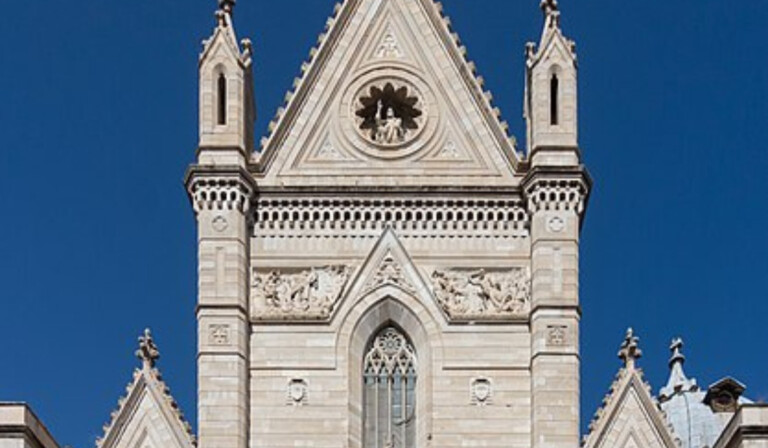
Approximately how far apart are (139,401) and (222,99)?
5637mm

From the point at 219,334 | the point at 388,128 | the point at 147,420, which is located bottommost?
the point at 147,420

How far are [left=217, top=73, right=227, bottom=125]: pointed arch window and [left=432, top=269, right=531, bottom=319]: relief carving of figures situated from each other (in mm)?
4728

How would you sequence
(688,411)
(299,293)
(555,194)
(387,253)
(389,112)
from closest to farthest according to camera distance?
(299,293) < (555,194) < (387,253) < (389,112) < (688,411)

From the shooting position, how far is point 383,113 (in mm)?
40188

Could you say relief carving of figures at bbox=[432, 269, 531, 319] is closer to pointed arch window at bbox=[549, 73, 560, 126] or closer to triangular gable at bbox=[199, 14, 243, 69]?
pointed arch window at bbox=[549, 73, 560, 126]

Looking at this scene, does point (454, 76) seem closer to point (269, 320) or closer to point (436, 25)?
point (436, 25)

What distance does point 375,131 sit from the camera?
40.0 metres

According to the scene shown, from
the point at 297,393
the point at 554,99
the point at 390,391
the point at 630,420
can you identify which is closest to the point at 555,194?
the point at 554,99

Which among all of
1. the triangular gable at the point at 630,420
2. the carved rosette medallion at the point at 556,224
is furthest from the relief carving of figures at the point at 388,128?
the triangular gable at the point at 630,420

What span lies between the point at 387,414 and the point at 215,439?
3159 mm

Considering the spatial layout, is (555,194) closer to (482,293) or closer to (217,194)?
(482,293)

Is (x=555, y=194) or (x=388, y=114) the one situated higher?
(x=388, y=114)

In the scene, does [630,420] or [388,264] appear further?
[388,264]

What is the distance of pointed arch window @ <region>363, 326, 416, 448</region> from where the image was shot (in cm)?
3822
